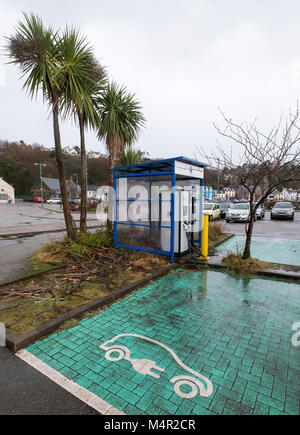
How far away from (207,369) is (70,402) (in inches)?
51.8

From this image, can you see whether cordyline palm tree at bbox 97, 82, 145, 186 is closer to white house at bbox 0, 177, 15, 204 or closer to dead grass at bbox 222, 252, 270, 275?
dead grass at bbox 222, 252, 270, 275

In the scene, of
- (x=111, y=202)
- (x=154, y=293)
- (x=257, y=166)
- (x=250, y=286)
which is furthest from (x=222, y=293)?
(x=111, y=202)

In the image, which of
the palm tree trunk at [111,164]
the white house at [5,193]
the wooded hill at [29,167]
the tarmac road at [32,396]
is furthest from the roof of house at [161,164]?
the white house at [5,193]

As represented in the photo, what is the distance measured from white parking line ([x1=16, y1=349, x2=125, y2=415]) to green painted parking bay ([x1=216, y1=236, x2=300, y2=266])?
5.11 m

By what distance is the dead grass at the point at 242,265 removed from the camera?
554 centimetres

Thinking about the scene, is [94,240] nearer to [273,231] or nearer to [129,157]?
[129,157]

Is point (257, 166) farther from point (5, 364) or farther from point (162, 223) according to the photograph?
point (5, 364)

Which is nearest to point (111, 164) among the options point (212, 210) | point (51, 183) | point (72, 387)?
point (72, 387)

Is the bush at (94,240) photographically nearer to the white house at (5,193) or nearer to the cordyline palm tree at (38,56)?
the cordyline palm tree at (38,56)

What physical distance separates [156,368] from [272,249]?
709 cm

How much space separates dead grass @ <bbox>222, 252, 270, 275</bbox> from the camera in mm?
5539

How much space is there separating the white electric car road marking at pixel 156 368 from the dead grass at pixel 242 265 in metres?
3.47

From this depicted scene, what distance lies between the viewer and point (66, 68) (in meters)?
5.96
